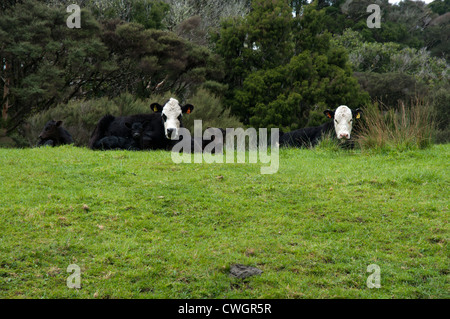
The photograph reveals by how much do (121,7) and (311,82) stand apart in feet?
37.7

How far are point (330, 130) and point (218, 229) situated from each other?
853 cm

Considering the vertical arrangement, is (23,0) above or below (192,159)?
above

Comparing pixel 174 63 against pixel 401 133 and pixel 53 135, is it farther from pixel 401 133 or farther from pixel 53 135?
pixel 401 133

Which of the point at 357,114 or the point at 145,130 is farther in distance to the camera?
the point at 357,114

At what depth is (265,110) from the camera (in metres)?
23.9

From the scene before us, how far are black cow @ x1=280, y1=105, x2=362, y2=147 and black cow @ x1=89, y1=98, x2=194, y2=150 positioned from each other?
3883 millimetres

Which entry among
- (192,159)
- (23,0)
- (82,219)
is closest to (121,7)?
(23,0)

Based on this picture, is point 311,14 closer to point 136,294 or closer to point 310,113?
point 310,113

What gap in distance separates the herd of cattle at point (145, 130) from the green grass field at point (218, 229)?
2.71 metres

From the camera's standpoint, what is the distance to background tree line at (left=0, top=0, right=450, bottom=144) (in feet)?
67.5

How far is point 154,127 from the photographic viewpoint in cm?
1310
